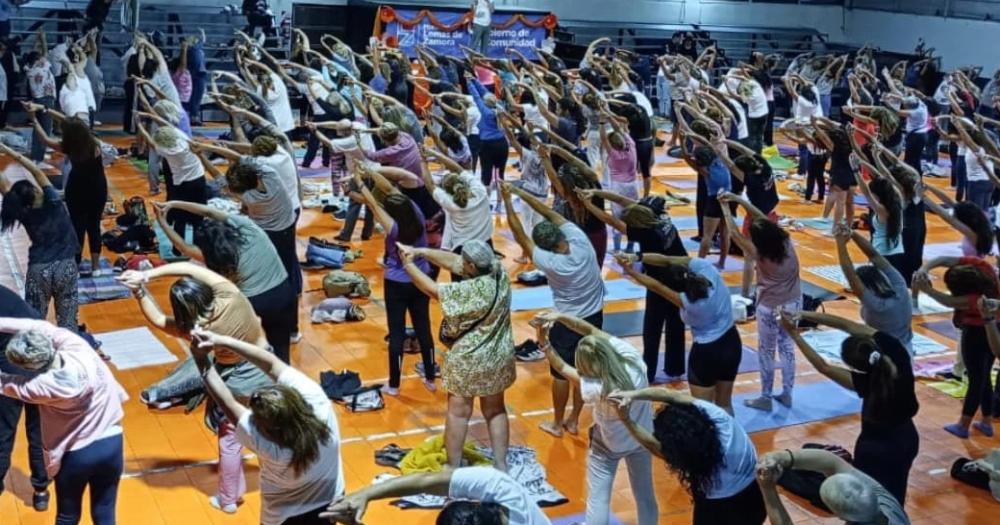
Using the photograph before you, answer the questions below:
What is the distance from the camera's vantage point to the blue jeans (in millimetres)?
5441

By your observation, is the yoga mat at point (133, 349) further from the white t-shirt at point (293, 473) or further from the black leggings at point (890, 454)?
the black leggings at point (890, 454)

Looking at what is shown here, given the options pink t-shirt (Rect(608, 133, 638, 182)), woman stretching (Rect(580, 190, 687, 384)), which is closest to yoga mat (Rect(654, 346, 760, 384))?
woman stretching (Rect(580, 190, 687, 384))

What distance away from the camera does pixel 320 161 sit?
685 inches

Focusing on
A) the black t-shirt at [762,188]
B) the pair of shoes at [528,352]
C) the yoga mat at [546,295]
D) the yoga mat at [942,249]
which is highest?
the black t-shirt at [762,188]

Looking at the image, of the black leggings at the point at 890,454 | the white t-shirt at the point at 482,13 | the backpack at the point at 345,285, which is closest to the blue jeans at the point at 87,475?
the black leggings at the point at 890,454

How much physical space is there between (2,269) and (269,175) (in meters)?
4.29

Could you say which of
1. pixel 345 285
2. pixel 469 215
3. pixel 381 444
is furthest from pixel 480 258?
pixel 345 285

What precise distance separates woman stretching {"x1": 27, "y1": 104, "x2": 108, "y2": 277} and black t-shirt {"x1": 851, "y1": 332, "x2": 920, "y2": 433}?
261 inches

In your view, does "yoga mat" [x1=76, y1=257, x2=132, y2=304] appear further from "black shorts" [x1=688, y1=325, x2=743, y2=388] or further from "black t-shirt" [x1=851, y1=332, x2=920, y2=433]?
"black t-shirt" [x1=851, y1=332, x2=920, y2=433]

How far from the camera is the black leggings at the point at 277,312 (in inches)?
282

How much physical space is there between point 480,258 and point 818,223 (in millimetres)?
9510

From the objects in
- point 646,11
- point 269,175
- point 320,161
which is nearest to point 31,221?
point 269,175

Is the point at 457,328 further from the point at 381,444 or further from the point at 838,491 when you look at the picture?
the point at 838,491

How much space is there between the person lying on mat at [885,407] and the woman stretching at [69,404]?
12.3 ft
